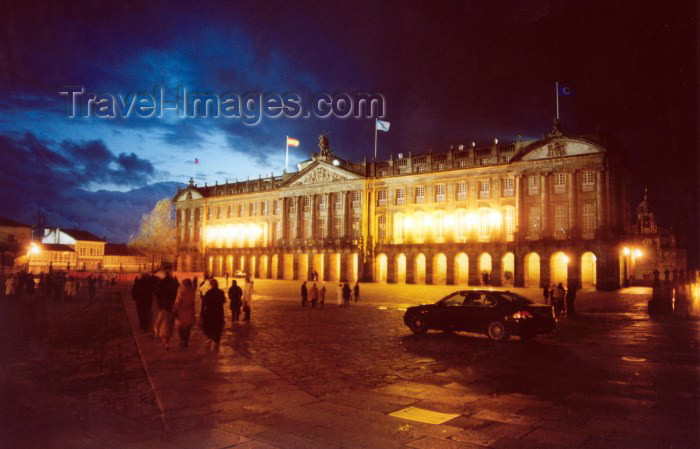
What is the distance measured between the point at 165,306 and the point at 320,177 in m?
53.6

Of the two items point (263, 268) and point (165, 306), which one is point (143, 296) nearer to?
point (165, 306)

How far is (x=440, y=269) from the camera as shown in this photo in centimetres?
5453

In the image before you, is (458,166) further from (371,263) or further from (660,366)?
(660,366)

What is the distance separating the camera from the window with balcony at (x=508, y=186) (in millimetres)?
50162

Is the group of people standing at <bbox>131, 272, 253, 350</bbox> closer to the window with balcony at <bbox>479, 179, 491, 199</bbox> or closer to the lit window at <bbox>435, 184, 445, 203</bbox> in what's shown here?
the window with balcony at <bbox>479, 179, 491, 199</bbox>

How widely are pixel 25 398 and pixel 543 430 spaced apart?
6.99 m

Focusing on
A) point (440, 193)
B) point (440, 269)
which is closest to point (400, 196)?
point (440, 193)

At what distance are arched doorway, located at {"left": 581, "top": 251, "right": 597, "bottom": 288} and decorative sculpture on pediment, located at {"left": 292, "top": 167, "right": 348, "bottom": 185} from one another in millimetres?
28439

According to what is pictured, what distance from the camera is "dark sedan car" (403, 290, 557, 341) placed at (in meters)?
13.7

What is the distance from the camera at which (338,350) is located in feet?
40.2

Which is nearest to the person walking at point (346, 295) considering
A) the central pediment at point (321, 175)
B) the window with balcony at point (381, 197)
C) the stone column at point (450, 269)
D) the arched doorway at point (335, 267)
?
the stone column at point (450, 269)

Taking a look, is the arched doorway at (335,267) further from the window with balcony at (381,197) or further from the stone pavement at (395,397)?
the stone pavement at (395,397)

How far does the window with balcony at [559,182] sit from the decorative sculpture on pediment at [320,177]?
81.4 feet

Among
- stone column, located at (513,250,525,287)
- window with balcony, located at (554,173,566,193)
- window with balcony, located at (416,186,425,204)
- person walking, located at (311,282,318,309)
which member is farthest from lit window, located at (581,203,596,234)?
person walking, located at (311,282,318,309)
